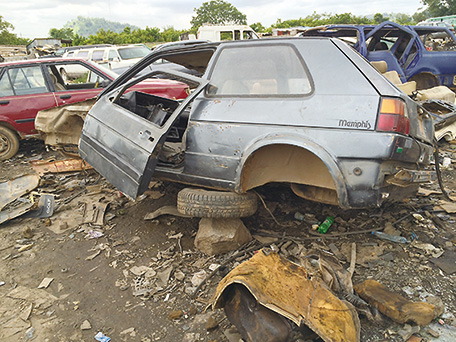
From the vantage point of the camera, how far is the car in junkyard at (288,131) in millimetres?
2516

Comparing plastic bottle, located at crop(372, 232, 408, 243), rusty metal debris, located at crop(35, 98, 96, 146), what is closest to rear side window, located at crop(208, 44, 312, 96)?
plastic bottle, located at crop(372, 232, 408, 243)

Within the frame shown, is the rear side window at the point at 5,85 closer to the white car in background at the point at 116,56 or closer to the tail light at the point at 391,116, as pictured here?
the white car in background at the point at 116,56

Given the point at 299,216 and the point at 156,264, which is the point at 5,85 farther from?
the point at 299,216

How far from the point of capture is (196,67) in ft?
15.0

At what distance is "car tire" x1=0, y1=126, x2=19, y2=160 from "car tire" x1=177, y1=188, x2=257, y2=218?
4855 millimetres

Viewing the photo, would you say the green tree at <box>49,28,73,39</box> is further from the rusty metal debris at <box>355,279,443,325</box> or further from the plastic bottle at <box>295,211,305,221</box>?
the rusty metal debris at <box>355,279,443,325</box>

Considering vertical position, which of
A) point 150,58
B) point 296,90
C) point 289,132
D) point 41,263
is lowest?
point 41,263

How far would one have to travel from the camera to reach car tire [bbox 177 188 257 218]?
2.99 meters

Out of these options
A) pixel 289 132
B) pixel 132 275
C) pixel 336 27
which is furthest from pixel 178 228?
pixel 336 27

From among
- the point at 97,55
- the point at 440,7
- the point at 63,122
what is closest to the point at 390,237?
the point at 63,122

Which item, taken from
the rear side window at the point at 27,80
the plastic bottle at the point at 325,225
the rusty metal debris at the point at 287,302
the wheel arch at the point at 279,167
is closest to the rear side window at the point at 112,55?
the rear side window at the point at 27,80

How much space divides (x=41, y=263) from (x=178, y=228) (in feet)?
4.53

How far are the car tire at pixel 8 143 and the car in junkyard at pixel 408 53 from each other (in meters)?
7.18

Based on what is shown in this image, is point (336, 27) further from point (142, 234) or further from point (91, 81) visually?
point (142, 234)
